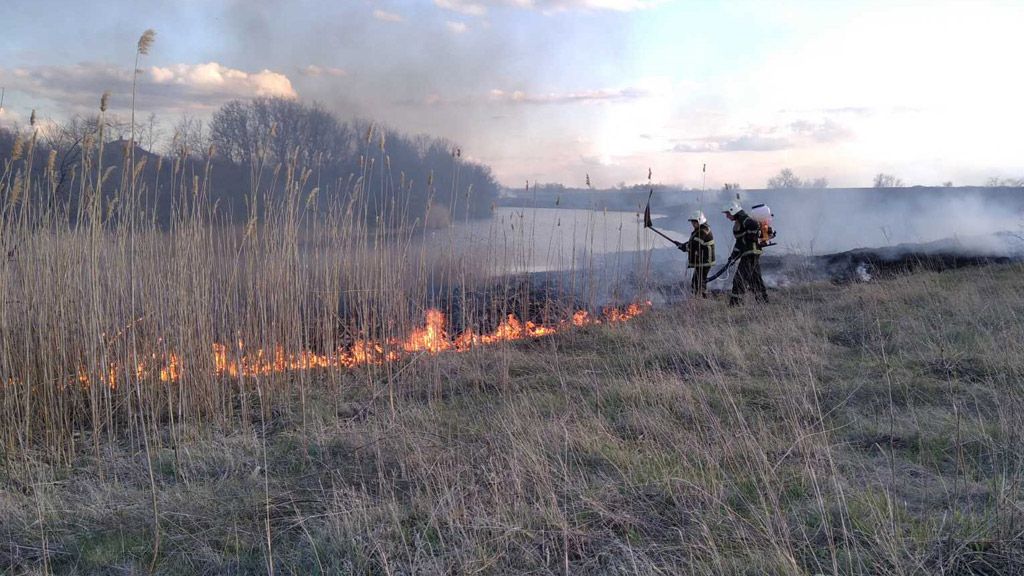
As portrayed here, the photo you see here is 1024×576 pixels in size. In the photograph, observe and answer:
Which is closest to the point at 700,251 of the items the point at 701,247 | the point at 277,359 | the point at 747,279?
the point at 701,247

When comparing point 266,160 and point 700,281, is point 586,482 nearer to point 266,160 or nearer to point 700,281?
point 700,281

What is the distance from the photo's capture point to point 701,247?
10.6 meters

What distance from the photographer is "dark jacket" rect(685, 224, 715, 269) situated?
1059cm

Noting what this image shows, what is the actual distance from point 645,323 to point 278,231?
17.5ft

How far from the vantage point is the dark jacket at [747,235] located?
34.5 ft

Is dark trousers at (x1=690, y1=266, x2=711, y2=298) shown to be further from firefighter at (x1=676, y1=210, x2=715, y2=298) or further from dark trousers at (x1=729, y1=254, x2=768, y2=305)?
dark trousers at (x1=729, y1=254, x2=768, y2=305)

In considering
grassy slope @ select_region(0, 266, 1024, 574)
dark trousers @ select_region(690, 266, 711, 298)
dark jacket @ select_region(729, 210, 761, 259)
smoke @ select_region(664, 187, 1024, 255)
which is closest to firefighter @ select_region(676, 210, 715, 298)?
dark trousers @ select_region(690, 266, 711, 298)

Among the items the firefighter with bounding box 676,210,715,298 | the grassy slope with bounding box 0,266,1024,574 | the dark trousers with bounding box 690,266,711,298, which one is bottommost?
the grassy slope with bounding box 0,266,1024,574

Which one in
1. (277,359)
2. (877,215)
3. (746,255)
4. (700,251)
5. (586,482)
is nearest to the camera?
(586,482)

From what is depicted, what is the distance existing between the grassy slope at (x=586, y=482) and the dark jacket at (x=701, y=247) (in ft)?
14.9

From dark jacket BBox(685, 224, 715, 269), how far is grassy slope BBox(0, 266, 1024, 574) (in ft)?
14.9

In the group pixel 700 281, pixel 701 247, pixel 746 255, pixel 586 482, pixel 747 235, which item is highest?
pixel 747 235

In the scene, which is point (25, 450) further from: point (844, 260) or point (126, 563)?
point (844, 260)

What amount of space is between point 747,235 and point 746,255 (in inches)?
13.0
